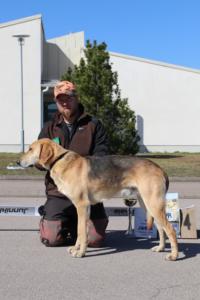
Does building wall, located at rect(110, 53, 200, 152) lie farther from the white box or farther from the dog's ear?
the dog's ear

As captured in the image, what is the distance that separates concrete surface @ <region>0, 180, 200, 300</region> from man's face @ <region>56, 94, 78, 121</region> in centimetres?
180

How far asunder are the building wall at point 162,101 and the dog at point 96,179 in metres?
28.2

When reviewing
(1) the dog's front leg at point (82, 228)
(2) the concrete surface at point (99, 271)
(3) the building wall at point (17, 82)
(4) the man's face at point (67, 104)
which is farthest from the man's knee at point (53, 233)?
(3) the building wall at point (17, 82)

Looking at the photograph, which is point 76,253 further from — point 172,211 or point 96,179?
point 172,211

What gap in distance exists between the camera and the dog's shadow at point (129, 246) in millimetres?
6938

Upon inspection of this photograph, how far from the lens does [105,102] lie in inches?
977

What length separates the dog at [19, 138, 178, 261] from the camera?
6516 mm

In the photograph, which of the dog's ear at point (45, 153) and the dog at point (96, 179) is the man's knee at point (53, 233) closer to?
the dog at point (96, 179)

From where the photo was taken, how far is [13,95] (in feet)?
107

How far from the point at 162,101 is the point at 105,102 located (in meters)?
10.9

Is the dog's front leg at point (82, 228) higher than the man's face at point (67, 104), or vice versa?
the man's face at point (67, 104)

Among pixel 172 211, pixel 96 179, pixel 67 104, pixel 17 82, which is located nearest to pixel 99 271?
pixel 96 179

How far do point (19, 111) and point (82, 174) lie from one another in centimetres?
A: 2664

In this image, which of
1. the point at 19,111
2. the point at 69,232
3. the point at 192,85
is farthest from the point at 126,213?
the point at 192,85
